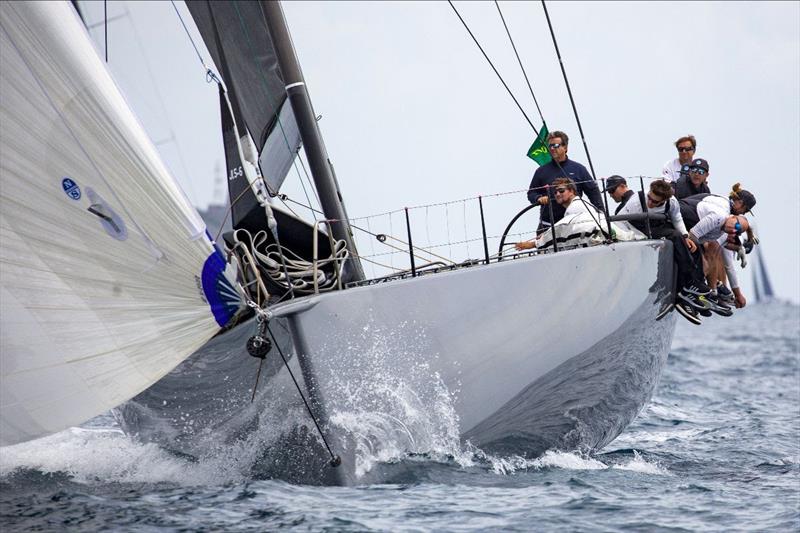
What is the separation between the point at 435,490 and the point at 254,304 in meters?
1.51

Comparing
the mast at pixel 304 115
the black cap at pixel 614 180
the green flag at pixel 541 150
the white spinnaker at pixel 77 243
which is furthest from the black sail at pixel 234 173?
the black cap at pixel 614 180

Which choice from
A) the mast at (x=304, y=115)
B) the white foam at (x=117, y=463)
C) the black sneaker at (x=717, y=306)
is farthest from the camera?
the black sneaker at (x=717, y=306)

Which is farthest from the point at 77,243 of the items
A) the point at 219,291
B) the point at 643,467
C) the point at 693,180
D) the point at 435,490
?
the point at 693,180

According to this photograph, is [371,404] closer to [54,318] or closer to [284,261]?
[284,261]

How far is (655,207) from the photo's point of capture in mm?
9148

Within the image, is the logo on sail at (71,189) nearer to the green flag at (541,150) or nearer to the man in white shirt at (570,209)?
the man in white shirt at (570,209)

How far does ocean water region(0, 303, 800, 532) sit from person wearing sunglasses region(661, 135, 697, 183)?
88.0 inches

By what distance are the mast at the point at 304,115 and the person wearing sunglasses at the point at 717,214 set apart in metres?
2.77

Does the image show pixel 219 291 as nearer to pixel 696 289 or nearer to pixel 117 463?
pixel 117 463

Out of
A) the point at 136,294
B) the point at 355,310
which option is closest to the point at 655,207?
the point at 355,310

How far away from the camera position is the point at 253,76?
344 inches

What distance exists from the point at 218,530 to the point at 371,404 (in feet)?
5.08

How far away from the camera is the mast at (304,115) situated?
8391 mm

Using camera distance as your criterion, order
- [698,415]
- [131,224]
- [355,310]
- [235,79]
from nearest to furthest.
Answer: [131,224] → [355,310] → [235,79] → [698,415]
